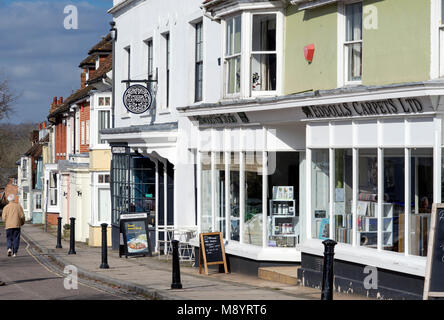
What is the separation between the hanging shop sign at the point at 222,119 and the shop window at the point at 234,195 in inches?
29.6

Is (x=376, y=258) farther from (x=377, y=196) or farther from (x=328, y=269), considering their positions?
(x=328, y=269)

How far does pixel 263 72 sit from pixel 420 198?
5645 mm

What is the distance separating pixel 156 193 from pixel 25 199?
185ft

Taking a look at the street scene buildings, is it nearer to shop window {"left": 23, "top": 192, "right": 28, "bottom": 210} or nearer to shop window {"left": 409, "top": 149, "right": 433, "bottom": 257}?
shop window {"left": 409, "top": 149, "right": 433, "bottom": 257}

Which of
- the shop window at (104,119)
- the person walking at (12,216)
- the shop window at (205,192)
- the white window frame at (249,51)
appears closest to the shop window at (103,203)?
the shop window at (104,119)

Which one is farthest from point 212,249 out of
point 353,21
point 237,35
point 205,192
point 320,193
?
point 353,21

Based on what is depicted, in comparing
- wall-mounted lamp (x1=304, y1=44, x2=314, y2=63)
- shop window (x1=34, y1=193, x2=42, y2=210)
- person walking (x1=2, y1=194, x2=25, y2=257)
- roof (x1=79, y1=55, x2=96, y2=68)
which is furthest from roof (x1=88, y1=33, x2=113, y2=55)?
shop window (x1=34, y1=193, x2=42, y2=210)

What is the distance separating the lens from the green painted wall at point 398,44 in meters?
12.4

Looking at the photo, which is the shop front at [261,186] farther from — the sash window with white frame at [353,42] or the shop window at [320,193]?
the sash window with white frame at [353,42]

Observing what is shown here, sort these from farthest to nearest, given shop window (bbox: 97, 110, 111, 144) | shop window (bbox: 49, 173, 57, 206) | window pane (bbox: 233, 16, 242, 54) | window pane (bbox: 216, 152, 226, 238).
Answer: shop window (bbox: 49, 173, 57, 206) → shop window (bbox: 97, 110, 111, 144) → window pane (bbox: 216, 152, 226, 238) → window pane (bbox: 233, 16, 242, 54)

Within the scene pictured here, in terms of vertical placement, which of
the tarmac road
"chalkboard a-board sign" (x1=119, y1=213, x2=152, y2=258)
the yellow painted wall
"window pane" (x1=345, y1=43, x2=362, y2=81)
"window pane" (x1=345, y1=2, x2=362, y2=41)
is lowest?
the tarmac road

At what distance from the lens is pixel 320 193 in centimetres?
1543

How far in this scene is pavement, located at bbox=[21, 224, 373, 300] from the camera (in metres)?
13.5

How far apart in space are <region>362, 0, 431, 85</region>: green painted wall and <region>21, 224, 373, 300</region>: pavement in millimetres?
3681
